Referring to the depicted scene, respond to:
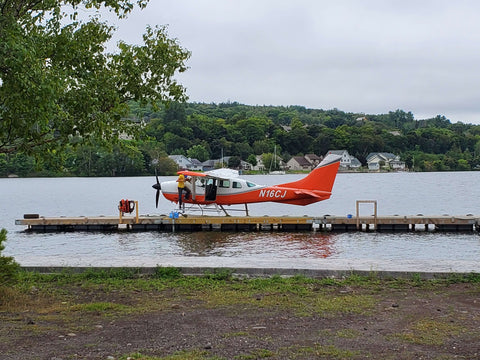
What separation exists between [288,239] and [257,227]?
135 inches

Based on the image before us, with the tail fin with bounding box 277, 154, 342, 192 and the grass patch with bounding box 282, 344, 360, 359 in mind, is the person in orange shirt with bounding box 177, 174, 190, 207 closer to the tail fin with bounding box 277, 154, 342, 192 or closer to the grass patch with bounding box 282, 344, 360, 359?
the tail fin with bounding box 277, 154, 342, 192

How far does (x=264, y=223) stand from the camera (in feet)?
86.9

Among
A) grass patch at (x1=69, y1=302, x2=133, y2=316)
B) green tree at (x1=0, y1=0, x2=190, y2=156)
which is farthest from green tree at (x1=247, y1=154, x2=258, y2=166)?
grass patch at (x1=69, y1=302, x2=133, y2=316)

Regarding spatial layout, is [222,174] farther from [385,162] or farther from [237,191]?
[385,162]

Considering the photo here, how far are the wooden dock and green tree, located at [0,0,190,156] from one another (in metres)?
15.7

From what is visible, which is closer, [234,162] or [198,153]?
[198,153]

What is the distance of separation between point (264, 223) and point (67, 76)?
60.5 feet

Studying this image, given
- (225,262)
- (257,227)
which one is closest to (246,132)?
(257,227)

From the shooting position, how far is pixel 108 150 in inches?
373

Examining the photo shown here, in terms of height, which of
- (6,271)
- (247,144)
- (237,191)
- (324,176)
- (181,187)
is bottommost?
(6,271)

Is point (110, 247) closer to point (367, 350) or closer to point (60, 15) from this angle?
point (60, 15)

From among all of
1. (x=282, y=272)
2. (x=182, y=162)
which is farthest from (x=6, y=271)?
(x=182, y=162)

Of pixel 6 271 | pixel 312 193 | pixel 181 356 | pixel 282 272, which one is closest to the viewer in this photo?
pixel 181 356

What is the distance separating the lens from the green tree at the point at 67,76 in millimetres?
7281
